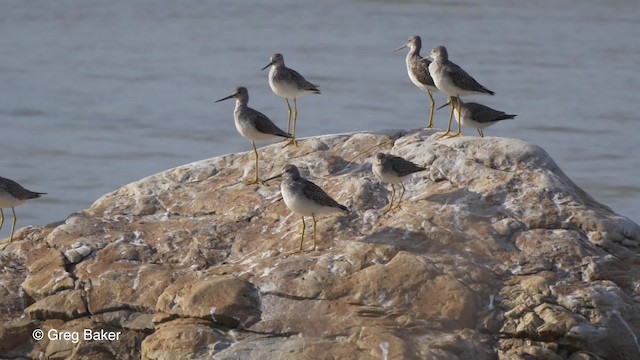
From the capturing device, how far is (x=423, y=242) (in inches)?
382

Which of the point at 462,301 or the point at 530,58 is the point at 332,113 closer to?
the point at 530,58

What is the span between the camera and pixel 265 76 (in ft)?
80.5

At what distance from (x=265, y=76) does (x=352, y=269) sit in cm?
1550

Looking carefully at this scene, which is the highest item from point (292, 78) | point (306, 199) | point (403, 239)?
point (292, 78)

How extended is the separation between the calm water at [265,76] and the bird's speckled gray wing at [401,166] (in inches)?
234

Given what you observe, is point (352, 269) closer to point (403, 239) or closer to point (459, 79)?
point (403, 239)

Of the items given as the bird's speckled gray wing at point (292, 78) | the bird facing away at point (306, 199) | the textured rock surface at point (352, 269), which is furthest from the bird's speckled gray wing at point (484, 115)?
the bird facing away at point (306, 199)

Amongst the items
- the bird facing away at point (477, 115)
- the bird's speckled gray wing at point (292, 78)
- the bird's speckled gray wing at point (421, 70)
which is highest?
the bird's speckled gray wing at point (421, 70)

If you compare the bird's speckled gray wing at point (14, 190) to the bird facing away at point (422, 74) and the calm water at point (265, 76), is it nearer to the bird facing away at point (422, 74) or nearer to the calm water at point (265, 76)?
the calm water at point (265, 76)

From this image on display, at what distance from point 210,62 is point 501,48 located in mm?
6752

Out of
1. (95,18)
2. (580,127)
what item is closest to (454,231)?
(580,127)

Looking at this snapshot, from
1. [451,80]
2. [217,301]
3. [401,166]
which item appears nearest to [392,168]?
[401,166]

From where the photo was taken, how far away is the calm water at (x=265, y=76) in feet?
58.8

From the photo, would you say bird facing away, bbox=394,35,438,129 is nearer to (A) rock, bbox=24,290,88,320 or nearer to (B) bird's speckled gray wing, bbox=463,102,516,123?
(B) bird's speckled gray wing, bbox=463,102,516,123
